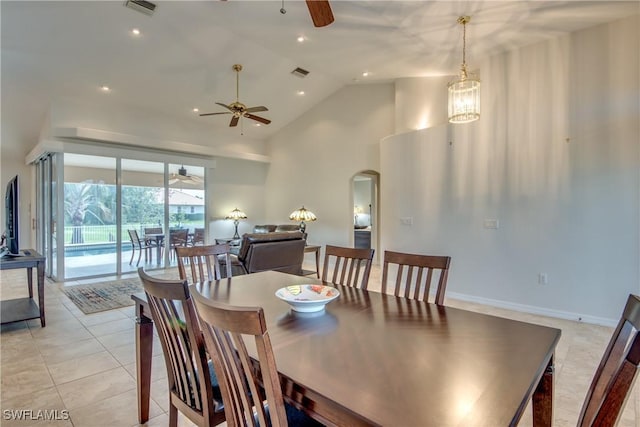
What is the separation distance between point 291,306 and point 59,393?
2.01 m

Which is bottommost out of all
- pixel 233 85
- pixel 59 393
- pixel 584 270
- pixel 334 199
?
pixel 59 393

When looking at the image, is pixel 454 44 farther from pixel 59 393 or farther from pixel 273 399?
pixel 59 393

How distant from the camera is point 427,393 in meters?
0.95

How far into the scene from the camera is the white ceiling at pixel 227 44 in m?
3.56

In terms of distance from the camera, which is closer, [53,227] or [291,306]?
[291,306]

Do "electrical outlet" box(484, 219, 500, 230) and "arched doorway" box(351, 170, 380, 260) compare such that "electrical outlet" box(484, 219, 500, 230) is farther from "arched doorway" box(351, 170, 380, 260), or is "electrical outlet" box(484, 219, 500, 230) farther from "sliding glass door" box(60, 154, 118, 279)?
"sliding glass door" box(60, 154, 118, 279)

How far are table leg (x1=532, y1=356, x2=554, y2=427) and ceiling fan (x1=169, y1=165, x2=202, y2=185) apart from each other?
7.22m

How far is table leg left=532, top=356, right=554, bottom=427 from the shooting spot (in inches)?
54.4

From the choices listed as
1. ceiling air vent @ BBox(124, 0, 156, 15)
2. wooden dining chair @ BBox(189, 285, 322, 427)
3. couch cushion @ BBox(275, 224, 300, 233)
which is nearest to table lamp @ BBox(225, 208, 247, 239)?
couch cushion @ BBox(275, 224, 300, 233)

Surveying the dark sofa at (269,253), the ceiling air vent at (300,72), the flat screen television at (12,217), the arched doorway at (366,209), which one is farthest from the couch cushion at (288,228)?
the flat screen television at (12,217)

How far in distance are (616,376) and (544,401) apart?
82cm

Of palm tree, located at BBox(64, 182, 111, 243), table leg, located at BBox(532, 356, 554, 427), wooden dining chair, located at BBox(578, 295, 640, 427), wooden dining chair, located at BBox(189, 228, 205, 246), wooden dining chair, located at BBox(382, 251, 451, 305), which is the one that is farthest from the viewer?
wooden dining chair, located at BBox(189, 228, 205, 246)

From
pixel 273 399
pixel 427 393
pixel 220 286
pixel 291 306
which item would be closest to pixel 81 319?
pixel 220 286

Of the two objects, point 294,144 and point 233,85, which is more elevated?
point 233,85
